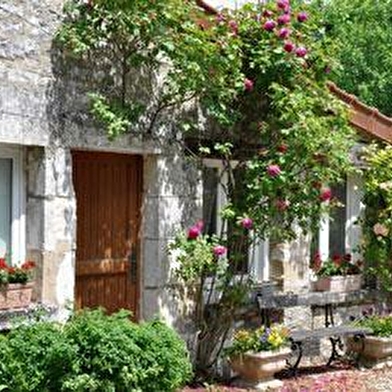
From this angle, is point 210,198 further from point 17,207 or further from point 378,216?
point 378,216

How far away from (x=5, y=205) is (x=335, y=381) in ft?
12.4

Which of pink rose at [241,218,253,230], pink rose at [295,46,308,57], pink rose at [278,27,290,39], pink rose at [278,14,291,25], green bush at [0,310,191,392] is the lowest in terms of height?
green bush at [0,310,191,392]

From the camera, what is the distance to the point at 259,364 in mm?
7527

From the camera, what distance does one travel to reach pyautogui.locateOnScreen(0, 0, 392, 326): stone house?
6.16 m

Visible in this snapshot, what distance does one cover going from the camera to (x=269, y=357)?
7.55 meters

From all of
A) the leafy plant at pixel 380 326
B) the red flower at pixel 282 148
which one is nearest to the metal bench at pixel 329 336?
the leafy plant at pixel 380 326

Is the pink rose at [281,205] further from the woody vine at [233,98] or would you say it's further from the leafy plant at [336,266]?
the leafy plant at [336,266]

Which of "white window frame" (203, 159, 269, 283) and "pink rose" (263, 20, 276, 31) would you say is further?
"white window frame" (203, 159, 269, 283)

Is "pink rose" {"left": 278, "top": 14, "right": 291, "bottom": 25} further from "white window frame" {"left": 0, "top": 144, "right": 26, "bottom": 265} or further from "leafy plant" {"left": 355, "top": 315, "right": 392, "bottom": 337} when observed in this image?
"leafy plant" {"left": 355, "top": 315, "right": 392, "bottom": 337}

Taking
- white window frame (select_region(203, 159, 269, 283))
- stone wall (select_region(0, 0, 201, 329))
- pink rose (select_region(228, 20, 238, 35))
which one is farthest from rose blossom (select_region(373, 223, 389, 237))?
stone wall (select_region(0, 0, 201, 329))

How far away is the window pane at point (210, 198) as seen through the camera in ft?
26.7

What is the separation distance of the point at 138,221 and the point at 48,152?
140cm

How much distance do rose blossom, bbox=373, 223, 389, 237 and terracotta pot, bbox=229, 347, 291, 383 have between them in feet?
8.99

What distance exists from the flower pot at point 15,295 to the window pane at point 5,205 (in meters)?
0.38
